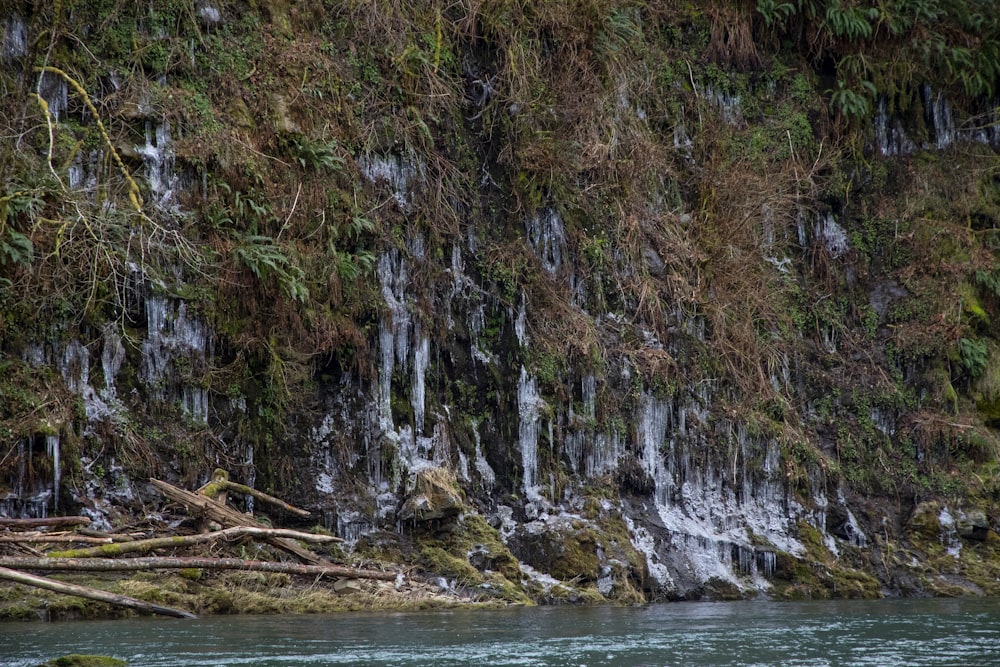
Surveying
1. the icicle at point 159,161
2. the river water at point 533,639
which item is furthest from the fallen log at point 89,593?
the icicle at point 159,161

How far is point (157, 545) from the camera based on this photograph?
11.0 m

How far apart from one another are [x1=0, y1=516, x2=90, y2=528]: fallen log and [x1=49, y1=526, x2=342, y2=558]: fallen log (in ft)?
1.88

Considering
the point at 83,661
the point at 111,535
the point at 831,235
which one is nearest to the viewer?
the point at 83,661

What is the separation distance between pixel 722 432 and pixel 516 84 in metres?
5.91

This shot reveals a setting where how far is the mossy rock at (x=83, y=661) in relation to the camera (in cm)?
651

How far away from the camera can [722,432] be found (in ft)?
51.9

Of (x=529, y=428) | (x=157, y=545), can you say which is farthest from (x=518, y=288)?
(x=157, y=545)

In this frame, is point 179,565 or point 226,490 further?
point 226,490

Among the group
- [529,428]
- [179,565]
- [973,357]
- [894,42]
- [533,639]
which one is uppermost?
[894,42]

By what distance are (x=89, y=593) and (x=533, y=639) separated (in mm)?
3839

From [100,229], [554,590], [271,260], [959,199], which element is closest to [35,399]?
[100,229]

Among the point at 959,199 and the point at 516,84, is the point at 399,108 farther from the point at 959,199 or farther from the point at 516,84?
the point at 959,199

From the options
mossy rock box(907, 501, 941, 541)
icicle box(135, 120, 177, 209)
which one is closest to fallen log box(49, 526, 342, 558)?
icicle box(135, 120, 177, 209)

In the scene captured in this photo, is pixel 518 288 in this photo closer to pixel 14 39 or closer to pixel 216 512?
pixel 216 512
